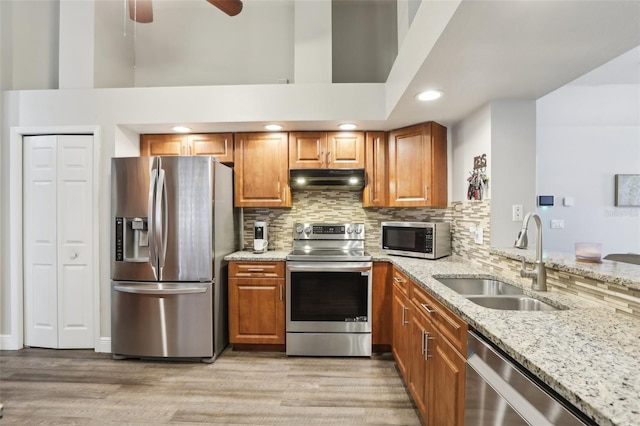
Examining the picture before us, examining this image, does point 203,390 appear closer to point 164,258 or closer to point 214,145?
point 164,258

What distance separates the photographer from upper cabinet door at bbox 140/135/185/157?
3148mm

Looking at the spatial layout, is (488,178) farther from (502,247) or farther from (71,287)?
(71,287)

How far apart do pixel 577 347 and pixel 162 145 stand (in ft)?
11.1

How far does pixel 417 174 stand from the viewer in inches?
115

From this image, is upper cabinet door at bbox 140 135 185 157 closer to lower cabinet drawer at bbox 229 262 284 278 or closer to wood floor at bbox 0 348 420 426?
lower cabinet drawer at bbox 229 262 284 278

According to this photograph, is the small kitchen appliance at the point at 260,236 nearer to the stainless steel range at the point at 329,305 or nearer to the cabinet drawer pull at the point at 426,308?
the stainless steel range at the point at 329,305

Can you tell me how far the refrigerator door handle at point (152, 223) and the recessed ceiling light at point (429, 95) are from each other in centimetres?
212

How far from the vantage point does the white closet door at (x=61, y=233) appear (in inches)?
113

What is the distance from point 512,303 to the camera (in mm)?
1722

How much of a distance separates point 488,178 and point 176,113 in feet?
8.60

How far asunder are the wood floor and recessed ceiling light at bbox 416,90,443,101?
6.72 feet

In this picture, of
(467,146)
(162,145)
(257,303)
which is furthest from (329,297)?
(162,145)

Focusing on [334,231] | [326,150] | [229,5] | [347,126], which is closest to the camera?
[229,5]

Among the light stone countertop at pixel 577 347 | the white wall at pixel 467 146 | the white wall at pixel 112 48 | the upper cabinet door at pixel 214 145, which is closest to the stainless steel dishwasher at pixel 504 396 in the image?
the light stone countertop at pixel 577 347
